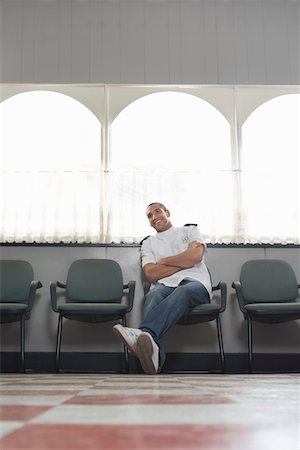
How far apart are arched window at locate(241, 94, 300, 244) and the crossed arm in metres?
0.96

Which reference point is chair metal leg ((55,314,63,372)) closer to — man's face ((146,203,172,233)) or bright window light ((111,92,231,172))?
man's face ((146,203,172,233))

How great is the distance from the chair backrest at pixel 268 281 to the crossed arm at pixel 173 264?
57 centimetres

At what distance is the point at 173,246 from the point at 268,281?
800 millimetres

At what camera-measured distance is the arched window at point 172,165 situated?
432cm

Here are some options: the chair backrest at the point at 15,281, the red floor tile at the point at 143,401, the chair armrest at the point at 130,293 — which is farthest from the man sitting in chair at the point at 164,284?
the red floor tile at the point at 143,401

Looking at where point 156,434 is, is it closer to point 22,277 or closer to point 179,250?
point 179,250

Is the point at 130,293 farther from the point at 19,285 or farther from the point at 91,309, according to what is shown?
the point at 19,285

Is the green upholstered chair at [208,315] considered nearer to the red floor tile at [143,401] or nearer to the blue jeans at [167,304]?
the blue jeans at [167,304]

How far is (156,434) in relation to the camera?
17.3 inches

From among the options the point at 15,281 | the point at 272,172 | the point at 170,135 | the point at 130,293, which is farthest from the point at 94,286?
the point at 272,172

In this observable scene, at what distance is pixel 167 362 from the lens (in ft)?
12.5

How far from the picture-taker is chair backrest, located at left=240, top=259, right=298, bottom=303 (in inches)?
148

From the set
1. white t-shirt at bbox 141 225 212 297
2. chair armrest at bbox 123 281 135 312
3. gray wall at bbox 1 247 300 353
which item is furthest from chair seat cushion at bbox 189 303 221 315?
gray wall at bbox 1 247 300 353
